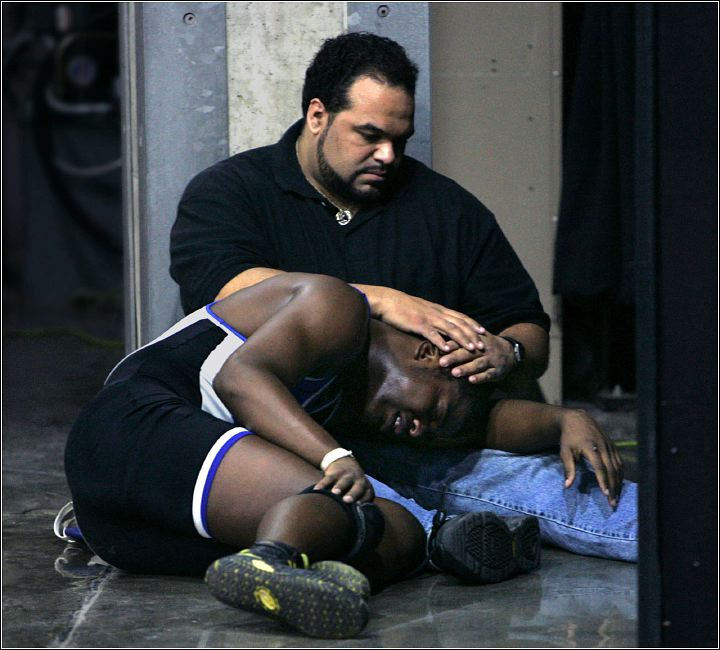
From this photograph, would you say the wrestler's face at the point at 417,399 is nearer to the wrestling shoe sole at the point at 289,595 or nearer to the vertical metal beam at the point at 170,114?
the wrestling shoe sole at the point at 289,595

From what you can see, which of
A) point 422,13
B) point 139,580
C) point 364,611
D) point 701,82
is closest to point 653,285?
point 701,82

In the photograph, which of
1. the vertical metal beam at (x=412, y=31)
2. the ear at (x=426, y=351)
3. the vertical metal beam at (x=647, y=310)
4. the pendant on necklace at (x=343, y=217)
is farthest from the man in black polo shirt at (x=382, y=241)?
the vertical metal beam at (x=647, y=310)

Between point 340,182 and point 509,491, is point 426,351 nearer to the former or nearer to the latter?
point 509,491

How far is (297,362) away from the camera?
3.12 meters

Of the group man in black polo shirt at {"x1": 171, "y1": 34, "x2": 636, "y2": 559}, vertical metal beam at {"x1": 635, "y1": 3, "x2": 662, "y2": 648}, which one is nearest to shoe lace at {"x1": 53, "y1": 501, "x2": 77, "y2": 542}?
man in black polo shirt at {"x1": 171, "y1": 34, "x2": 636, "y2": 559}

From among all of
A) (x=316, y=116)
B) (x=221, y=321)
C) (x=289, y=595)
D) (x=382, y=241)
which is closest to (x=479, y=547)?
(x=289, y=595)

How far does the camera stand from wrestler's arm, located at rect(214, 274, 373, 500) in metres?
3.01

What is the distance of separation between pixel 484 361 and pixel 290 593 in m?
1.06

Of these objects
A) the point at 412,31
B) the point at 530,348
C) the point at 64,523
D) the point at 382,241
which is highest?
the point at 412,31

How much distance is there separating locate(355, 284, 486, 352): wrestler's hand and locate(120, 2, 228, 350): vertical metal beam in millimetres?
1122

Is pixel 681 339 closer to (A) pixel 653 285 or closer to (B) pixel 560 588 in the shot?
(A) pixel 653 285

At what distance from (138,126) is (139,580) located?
69.9 inches

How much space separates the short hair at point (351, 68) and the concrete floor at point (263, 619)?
4.48 feet

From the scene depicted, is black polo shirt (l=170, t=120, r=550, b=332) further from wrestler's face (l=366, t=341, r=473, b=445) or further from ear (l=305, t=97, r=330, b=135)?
wrestler's face (l=366, t=341, r=473, b=445)
